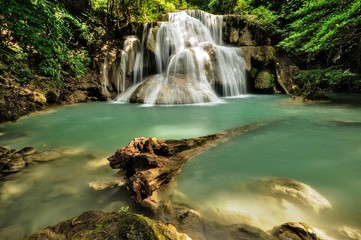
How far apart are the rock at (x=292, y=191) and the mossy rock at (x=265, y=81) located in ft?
39.9

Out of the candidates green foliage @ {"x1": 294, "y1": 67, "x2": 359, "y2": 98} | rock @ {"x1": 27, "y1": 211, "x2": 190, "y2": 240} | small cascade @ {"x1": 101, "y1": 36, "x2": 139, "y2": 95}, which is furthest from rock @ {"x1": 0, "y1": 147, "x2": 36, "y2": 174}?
green foliage @ {"x1": 294, "y1": 67, "x2": 359, "y2": 98}

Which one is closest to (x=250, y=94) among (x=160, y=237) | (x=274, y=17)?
(x=274, y=17)

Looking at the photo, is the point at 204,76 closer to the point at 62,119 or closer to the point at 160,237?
the point at 62,119

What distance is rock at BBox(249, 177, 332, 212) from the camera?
2.92 m

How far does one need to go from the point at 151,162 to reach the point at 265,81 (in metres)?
13.0

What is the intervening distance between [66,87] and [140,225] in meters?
12.6

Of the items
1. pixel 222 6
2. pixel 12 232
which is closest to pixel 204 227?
pixel 12 232

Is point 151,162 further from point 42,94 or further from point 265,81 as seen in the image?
point 265,81

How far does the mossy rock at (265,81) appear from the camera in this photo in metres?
14.9

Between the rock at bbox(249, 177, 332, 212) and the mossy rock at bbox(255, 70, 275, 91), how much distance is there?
12.2 meters

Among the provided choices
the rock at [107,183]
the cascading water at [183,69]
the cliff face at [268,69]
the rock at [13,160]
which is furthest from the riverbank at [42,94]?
the cliff face at [268,69]

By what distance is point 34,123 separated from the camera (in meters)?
8.24

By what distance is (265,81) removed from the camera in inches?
588

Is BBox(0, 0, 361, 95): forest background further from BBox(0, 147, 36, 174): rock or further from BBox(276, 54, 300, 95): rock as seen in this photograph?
BBox(0, 147, 36, 174): rock
